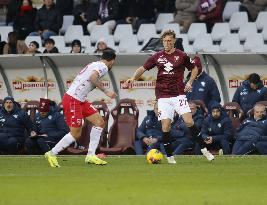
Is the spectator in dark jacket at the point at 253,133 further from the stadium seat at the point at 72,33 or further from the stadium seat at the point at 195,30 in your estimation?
the stadium seat at the point at 72,33

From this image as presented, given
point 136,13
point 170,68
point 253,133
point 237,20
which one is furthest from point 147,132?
point 136,13

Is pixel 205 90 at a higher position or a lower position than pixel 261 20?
lower

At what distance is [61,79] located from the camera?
1055 inches

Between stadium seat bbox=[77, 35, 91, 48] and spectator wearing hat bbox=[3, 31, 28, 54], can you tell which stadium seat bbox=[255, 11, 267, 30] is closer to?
stadium seat bbox=[77, 35, 91, 48]

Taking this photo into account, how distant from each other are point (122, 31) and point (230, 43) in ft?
11.3

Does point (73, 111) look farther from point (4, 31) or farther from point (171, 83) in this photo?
point (4, 31)

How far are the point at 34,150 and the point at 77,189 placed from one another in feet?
34.6

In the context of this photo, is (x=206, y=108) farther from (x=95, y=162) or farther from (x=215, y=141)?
(x=95, y=162)

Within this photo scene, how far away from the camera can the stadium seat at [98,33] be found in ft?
99.4

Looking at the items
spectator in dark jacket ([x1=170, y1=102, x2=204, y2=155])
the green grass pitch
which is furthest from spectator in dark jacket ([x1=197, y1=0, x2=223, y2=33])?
the green grass pitch

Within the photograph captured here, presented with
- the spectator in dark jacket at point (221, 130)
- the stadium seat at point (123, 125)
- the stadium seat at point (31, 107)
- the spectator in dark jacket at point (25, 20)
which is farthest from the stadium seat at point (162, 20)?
the spectator in dark jacket at point (221, 130)

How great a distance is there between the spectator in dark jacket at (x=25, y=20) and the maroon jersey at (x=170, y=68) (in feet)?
38.8

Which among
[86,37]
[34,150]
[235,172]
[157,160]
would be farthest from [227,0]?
[235,172]

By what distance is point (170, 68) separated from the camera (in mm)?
20297
